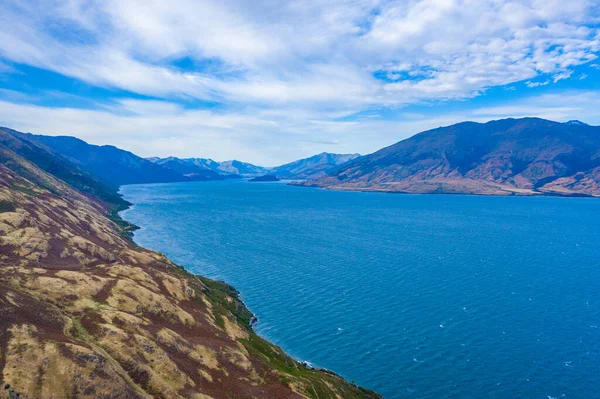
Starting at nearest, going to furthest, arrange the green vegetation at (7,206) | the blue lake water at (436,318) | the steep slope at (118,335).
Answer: the steep slope at (118,335) < the blue lake water at (436,318) < the green vegetation at (7,206)

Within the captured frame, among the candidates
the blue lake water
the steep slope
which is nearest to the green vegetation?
the steep slope

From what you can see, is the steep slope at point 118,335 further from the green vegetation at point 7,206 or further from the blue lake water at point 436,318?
the blue lake water at point 436,318

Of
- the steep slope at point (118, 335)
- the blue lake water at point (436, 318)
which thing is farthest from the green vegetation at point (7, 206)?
the blue lake water at point (436, 318)

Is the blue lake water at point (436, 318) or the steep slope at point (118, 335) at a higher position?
the steep slope at point (118, 335)

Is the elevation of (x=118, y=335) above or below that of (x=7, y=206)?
below

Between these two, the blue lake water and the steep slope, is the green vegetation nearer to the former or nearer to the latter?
the steep slope

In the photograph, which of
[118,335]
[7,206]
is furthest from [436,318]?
[7,206]

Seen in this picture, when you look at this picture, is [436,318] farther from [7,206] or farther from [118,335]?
[7,206]

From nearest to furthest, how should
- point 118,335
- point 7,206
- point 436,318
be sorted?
point 118,335, point 436,318, point 7,206
